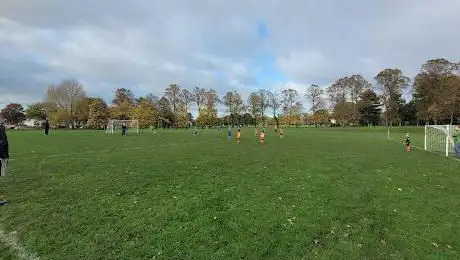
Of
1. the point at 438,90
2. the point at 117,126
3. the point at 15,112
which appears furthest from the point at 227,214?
the point at 15,112

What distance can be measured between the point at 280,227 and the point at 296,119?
401 feet

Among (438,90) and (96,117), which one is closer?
(438,90)

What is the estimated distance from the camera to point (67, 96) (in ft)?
331

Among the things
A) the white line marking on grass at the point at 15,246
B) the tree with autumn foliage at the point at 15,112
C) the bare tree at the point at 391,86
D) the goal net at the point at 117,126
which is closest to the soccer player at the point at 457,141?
the white line marking on grass at the point at 15,246

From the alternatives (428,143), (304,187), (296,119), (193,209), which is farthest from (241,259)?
(296,119)

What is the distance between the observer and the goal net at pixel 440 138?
23297 mm

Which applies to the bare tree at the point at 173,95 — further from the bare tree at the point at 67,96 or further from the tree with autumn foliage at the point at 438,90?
the tree with autumn foliage at the point at 438,90

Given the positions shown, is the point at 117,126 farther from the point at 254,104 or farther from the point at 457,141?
the point at 254,104

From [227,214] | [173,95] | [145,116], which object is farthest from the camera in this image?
[173,95]

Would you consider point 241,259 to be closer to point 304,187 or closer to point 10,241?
point 10,241

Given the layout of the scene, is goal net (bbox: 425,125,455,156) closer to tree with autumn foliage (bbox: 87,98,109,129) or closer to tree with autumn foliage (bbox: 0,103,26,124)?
tree with autumn foliage (bbox: 87,98,109,129)

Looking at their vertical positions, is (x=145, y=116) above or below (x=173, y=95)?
below

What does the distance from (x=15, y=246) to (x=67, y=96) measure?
104 m

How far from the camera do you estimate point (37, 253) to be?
618 centimetres
